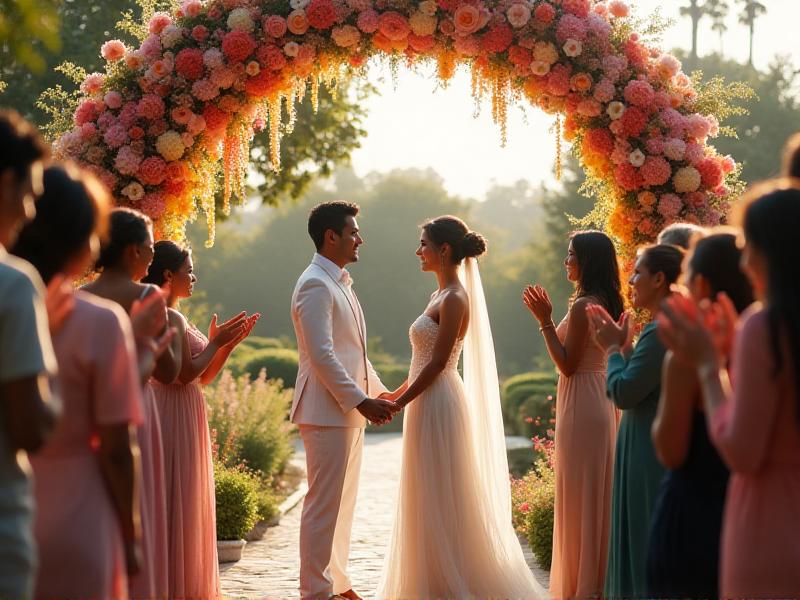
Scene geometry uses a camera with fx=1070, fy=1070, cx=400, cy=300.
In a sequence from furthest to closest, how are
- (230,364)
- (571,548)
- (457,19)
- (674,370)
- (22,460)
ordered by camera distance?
(230,364) → (457,19) → (571,548) → (674,370) → (22,460)

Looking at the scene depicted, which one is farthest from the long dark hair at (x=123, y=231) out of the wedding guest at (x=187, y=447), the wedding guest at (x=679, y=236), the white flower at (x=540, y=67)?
the white flower at (x=540, y=67)

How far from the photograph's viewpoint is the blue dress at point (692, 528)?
3.78m

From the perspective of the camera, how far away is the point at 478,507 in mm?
7117

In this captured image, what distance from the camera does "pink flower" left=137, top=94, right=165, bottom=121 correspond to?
7414mm

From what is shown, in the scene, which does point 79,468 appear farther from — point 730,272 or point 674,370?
point 730,272

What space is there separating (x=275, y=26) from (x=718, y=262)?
4540mm

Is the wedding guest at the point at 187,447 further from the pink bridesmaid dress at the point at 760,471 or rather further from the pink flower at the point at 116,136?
the pink bridesmaid dress at the point at 760,471

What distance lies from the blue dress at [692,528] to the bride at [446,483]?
3221mm

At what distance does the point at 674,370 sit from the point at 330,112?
14.2 m

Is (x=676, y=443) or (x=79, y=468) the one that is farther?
(x=676, y=443)

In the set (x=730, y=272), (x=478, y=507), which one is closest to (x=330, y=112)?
(x=478, y=507)

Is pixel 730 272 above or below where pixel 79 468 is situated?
above

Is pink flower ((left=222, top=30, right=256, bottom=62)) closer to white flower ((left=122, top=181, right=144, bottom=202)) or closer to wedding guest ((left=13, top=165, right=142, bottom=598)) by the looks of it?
white flower ((left=122, top=181, right=144, bottom=202))

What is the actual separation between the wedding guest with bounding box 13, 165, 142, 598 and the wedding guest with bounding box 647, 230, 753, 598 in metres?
1.84
